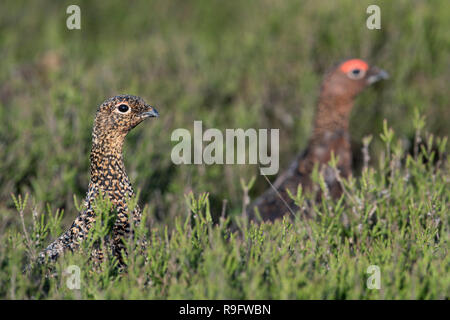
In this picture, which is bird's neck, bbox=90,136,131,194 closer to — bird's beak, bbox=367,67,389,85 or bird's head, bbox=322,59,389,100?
bird's head, bbox=322,59,389,100

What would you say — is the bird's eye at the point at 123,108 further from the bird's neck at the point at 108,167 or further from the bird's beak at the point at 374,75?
the bird's beak at the point at 374,75

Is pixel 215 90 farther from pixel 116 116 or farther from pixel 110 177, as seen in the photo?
pixel 110 177

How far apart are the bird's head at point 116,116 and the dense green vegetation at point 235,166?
0.53 m

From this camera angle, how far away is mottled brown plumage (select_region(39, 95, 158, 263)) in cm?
324

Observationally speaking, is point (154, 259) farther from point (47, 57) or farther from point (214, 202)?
point (47, 57)

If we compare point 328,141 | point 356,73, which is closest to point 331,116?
point 328,141

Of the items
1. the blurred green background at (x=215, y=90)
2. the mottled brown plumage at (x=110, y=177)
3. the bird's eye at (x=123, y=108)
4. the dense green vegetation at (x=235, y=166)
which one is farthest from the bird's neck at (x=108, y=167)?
the blurred green background at (x=215, y=90)

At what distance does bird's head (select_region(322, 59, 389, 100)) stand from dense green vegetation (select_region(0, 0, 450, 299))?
21.2 inches

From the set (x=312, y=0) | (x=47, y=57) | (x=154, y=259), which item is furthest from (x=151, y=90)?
(x=154, y=259)

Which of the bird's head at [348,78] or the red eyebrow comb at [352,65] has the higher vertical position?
the red eyebrow comb at [352,65]

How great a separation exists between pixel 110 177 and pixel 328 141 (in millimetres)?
2207

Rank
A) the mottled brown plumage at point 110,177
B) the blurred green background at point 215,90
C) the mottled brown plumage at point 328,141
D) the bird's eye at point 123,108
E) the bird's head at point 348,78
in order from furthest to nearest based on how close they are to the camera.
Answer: the bird's head at point 348,78 → the blurred green background at point 215,90 → the mottled brown plumage at point 328,141 → the bird's eye at point 123,108 → the mottled brown plumage at point 110,177

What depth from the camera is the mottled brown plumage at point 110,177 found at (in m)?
3.24

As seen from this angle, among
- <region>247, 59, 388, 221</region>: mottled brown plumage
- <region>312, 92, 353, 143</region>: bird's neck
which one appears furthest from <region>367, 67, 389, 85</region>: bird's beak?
<region>312, 92, 353, 143</region>: bird's neck
